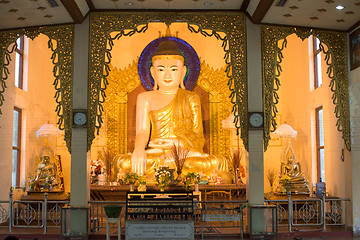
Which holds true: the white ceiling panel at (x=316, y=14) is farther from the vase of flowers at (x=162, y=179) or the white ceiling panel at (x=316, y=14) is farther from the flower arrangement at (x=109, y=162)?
the flower arrangement at (x=109, y=162)

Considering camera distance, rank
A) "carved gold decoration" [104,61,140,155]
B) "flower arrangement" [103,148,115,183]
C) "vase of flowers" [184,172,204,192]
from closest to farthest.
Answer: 1. "vase of flowers" [184,172,204,192]
2. "flower arrangement" [103,148,115,183]
3. "carved gold decoration" [104,61,140,155]

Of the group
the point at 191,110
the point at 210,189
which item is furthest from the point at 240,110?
the point at 191,110

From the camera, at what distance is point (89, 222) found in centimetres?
806

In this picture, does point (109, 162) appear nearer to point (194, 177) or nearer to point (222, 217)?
point (194, 177)

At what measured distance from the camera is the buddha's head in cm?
1273

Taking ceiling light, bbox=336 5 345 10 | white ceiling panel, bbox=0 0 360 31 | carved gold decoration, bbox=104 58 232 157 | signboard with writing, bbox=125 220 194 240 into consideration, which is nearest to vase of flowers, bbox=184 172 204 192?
signboard with writing, bbox=125 220 194 240

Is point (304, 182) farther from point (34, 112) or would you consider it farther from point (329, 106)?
point (34, 112)

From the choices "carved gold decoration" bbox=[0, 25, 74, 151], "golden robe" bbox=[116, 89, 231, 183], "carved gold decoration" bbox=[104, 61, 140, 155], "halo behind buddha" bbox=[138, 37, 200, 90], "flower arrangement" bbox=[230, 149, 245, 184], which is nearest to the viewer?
"carved gold decoration" bbox=[0, 25, 74, 151]

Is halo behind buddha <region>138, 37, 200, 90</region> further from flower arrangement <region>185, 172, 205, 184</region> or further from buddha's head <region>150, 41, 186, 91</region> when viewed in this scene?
flower arrangement <region>185, 172, 205, 184</region>

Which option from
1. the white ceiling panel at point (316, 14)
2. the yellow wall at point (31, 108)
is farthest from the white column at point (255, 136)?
the yellow wall at point (31, 108)

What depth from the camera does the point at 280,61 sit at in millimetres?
8258

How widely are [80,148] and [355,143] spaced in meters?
4.71

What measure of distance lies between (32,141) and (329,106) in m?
6.69

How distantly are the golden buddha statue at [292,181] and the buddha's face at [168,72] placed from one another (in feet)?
13.0
